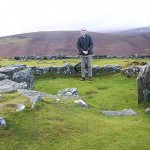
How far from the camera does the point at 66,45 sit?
276 feet

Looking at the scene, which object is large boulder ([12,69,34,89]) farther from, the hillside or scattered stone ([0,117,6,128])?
the hillside

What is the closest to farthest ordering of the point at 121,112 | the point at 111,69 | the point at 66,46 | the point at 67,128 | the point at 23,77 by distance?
the point at 67,128
the point at 121,112
the point at 23,77
the point at 111,69
the point at 66,46

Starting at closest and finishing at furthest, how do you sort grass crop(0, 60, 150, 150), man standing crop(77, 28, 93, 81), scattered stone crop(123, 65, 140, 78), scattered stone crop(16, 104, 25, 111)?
grass crop(0, 60, 150, 150), scattered stone crop(16, 104, 25, 111), scattered stone crop(123, 65, 140, 78), man standing crop(77, 28, 93, 81)

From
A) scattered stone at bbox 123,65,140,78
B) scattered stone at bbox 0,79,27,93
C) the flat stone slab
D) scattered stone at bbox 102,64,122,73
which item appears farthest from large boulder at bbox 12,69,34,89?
the flat stone slab

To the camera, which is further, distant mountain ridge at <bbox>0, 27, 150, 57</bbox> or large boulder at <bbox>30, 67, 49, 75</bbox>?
distant mountain ridge at <bbox>0, 27, 150, 57</bbox>

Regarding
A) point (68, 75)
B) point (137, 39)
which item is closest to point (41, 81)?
point (68, 75)

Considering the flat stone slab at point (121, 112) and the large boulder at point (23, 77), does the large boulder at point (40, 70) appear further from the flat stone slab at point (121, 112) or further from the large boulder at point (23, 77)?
the flat stone slab at point (121, 112)

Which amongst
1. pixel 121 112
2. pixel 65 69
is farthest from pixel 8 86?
pixel 65 69

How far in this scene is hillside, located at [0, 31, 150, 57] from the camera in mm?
75000

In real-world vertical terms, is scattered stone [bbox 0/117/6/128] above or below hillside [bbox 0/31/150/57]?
above

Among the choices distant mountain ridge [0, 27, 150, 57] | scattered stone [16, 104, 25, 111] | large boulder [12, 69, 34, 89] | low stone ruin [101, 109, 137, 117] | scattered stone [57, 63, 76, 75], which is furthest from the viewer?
distant mountain ridge [0, 27, 150, 57]

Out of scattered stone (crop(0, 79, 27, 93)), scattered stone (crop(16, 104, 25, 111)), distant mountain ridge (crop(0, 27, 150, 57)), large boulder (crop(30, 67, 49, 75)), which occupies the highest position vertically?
scattered stone (crop(16, 104, 25, 111))

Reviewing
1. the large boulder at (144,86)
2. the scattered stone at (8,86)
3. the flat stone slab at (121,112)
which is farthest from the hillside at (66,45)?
the flat stone slab at (121,112)

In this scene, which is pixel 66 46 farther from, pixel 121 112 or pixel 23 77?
pixel 121 112
